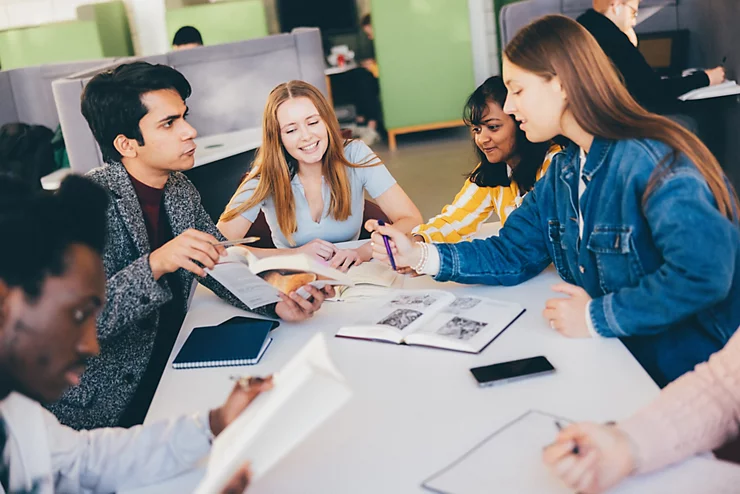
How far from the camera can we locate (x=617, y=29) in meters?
3.38

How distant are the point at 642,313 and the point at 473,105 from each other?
114cm

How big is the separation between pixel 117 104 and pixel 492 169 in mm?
1115

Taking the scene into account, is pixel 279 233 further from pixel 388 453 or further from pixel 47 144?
pixel 47 144

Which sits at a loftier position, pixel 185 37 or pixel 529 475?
pixel 185 37

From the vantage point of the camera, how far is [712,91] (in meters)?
3.68

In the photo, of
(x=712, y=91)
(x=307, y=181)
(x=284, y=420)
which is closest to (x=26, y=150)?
(x=307, y=181)

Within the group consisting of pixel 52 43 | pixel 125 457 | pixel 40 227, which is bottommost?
pixel 125 457

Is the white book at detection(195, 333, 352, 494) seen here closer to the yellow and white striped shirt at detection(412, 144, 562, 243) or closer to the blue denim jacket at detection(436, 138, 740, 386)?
the blue denim jacket at detection(436, 138, 740, 386)

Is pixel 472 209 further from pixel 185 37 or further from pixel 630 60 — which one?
pixel 185 37

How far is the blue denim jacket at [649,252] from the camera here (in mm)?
1272

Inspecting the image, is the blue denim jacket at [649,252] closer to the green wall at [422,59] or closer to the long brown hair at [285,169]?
the long brown hair at [285,169]

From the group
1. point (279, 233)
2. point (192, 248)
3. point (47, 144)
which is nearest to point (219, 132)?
point (47, 144)

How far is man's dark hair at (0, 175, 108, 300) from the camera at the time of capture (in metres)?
0.87

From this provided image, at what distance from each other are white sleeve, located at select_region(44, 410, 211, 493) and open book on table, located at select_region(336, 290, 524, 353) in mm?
463
